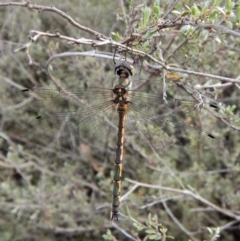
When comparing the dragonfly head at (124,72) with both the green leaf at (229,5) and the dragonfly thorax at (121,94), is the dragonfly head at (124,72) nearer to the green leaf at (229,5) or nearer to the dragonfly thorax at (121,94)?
the dragonfly thorax at (121,94)

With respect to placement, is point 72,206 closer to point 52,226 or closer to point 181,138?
point 52,226

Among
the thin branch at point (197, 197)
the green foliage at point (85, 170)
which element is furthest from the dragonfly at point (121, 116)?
the green foliage at point (85, 170)

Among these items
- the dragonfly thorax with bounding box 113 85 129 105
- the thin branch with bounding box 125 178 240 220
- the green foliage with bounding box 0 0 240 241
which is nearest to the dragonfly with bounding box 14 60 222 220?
the dragonfly thorax with bounding box 113 85 129 105

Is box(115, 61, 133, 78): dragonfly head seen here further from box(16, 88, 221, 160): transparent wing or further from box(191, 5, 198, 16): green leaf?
box(191, 5, 198, 16): green leaf

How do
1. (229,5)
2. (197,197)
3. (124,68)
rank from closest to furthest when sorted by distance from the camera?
(229,5) < (124,68) < (197,197)

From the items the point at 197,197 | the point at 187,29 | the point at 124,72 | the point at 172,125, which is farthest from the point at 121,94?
the point at 197,197

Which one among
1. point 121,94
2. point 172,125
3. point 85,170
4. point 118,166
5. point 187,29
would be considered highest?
point 187,29

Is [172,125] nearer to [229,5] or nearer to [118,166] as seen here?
[118,166]

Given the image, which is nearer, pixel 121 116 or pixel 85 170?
pixel 121 116
